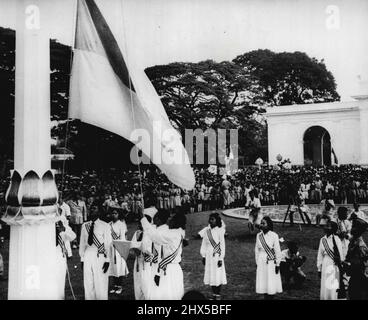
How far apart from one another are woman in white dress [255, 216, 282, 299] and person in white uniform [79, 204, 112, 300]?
99.0 inches

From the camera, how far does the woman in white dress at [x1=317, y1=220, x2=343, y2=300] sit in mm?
7341

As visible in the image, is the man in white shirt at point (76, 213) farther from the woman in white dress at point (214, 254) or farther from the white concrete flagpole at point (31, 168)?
the white concrete flagpole at point (31, 168)

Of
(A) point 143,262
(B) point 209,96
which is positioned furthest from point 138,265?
(B) point 209,96

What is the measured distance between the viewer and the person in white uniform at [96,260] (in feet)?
24.4

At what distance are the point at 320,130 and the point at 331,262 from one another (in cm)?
3319

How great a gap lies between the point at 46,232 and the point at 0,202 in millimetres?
10923

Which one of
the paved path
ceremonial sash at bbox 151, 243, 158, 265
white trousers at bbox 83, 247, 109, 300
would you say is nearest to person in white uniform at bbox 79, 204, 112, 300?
white trousers at bbox 83, 247, 109, 300

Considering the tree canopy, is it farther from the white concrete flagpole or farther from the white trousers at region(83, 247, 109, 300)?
the white concrete flagpole

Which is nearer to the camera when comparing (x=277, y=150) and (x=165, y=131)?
(x=165, y=131)

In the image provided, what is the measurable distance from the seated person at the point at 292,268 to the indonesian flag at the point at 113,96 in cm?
403

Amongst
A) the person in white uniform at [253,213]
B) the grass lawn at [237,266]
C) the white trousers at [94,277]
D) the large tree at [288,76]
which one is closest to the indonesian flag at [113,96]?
the white trousers at [94,277]
